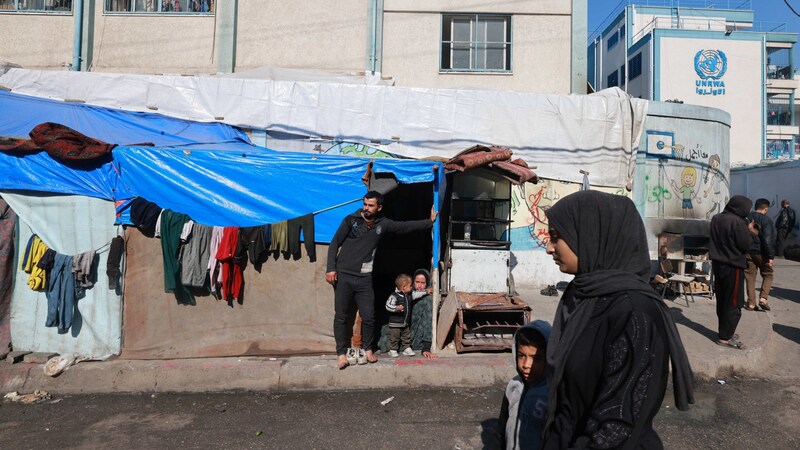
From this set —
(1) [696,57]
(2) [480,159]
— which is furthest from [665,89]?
(2) [480,159]

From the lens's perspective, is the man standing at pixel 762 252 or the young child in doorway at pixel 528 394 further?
the man standing at pixel 762 252

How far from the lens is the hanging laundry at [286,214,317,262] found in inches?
213

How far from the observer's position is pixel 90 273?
525 cm

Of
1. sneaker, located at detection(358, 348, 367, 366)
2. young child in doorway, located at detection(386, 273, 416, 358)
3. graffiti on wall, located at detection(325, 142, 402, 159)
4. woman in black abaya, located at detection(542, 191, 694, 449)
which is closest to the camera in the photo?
woman in black abaya, located at detection(542, 191, 694, 449)

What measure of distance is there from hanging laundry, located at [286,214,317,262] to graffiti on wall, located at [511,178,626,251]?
504 cm

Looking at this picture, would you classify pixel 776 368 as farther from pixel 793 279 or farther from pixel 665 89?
pixel 665 89

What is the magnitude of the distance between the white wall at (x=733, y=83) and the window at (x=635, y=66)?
2345mm

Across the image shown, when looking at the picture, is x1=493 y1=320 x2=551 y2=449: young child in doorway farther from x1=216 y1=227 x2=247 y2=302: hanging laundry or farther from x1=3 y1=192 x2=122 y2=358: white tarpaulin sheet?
x1=3 y1=192 x2=122 y2=358: white tarpaulin sheet

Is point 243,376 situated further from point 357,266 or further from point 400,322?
point 400,322

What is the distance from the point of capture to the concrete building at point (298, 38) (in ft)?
34.9

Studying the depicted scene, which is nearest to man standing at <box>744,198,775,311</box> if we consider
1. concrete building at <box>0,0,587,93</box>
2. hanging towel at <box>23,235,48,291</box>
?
concrete building at <box>0,0,587,93</box>

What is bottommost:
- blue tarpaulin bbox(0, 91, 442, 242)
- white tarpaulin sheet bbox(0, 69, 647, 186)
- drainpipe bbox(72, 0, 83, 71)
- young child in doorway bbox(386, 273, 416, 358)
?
young child in doorway bbox(386, 273, 416, 358)

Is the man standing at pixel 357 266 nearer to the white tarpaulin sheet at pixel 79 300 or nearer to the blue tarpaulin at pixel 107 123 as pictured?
the white tarpaulin sheet at pixel 79 300

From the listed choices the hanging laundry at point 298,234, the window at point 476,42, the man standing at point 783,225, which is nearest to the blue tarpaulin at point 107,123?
the hanging laundry at point 298,234
